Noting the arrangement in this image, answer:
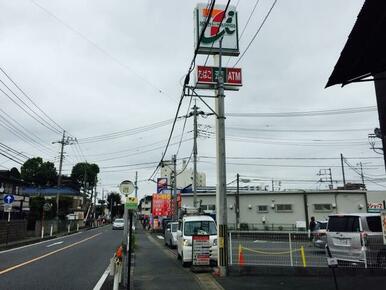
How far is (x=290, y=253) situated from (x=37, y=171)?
8645 centimetres

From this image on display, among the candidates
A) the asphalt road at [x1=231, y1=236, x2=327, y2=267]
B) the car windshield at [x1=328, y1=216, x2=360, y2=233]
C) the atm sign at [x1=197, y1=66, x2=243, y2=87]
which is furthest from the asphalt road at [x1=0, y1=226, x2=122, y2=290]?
the atm sign at [x1=197, y1=66, x2=243, y2=87]

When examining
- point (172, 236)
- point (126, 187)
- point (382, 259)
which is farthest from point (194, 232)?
point (172, 236)

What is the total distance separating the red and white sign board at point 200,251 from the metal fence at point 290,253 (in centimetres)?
83

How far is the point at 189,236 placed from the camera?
51.8 feet

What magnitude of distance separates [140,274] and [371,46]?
32.5 ft

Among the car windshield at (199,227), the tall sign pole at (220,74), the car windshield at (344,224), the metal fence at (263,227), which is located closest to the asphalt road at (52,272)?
the car windshield at (199,227)

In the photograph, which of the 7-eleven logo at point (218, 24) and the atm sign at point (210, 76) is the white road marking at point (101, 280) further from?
the 7-eleven logo at point (218, 24)

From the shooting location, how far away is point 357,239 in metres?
12.6

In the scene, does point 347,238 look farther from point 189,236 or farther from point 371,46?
point 371,46

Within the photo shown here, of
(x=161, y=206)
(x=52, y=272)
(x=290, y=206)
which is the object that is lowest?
(x=52, y=272)

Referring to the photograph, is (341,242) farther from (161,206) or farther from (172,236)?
(161,206)

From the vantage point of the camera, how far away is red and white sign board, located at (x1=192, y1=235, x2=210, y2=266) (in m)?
13.9

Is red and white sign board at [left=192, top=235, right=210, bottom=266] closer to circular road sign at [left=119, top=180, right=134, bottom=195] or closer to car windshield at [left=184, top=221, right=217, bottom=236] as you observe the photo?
car windshield at [left=184, top=221, right=217, bottom=236]

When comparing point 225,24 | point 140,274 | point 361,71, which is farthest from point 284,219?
point 361,71
